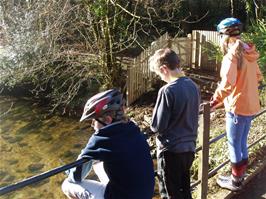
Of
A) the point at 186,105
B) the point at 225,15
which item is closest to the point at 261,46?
the point at 225,15

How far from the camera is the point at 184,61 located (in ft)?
41.3

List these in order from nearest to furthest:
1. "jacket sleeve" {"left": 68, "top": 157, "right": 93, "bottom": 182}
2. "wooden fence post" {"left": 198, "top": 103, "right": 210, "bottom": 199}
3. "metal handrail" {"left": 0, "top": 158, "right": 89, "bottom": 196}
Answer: "metal handrail" {"left": 0, "top": 158, "right": 89, "bottom": 196}
"jacket sleeve" {"left": 68, "top": 157, "right": 93, "bottom": 182}
"wooden fence post" {"left": 198, "top": 103, "right": 210, "bottom": 199}

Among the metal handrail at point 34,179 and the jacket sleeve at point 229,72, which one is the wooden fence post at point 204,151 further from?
the metal handrail at point 34,179

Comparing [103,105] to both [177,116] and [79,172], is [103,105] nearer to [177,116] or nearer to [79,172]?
[79,172]

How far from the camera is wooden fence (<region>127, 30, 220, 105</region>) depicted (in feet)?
36.4

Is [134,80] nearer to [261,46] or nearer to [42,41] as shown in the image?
[42,41]

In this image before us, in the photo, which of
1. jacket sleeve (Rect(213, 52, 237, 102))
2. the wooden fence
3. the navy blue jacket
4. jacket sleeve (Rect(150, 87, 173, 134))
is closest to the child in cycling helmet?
the navy blue jacket

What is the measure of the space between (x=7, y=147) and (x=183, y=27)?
8.19m

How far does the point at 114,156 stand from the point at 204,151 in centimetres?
146

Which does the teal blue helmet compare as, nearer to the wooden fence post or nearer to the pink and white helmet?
the wooden fence post

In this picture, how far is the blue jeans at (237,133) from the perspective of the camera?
374cm

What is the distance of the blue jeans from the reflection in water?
426 cm

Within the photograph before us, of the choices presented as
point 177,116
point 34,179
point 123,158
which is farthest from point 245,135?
point 34,179

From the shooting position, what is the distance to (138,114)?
10.5m
